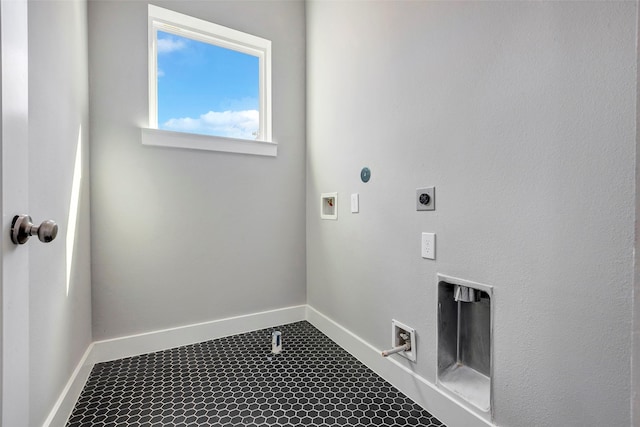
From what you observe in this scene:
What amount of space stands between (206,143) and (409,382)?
183cm

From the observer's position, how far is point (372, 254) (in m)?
1.67

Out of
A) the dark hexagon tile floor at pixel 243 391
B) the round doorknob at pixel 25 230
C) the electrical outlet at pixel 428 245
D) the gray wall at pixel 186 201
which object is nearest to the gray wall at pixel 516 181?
the electrical outlet at pixel 428 245

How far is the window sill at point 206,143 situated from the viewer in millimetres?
1843

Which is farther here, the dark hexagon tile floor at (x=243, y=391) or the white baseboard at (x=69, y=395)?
the dark hexagon tile floor at (x=243, y=391)

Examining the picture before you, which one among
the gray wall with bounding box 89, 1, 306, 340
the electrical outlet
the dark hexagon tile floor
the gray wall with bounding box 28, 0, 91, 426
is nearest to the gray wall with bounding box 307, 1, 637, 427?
the electrical outlet

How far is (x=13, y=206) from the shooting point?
0.56 meters

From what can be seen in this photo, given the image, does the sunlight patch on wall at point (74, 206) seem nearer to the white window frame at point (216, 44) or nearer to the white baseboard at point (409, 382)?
the white window frame at point (216, 44)

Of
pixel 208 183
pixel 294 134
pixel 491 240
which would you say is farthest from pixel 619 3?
pixel 208 183

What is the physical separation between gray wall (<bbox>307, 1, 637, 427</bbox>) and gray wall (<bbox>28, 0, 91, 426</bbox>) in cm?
140

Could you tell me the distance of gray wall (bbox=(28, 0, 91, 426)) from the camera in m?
1.00

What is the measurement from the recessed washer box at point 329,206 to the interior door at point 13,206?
1.56 metres

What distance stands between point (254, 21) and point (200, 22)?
0.39 metres

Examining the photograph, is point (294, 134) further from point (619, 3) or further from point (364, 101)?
point (619, 3)

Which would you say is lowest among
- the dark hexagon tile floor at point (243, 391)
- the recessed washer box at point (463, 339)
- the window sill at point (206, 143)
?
the dark hexagon tile floor at point (243, 391)
